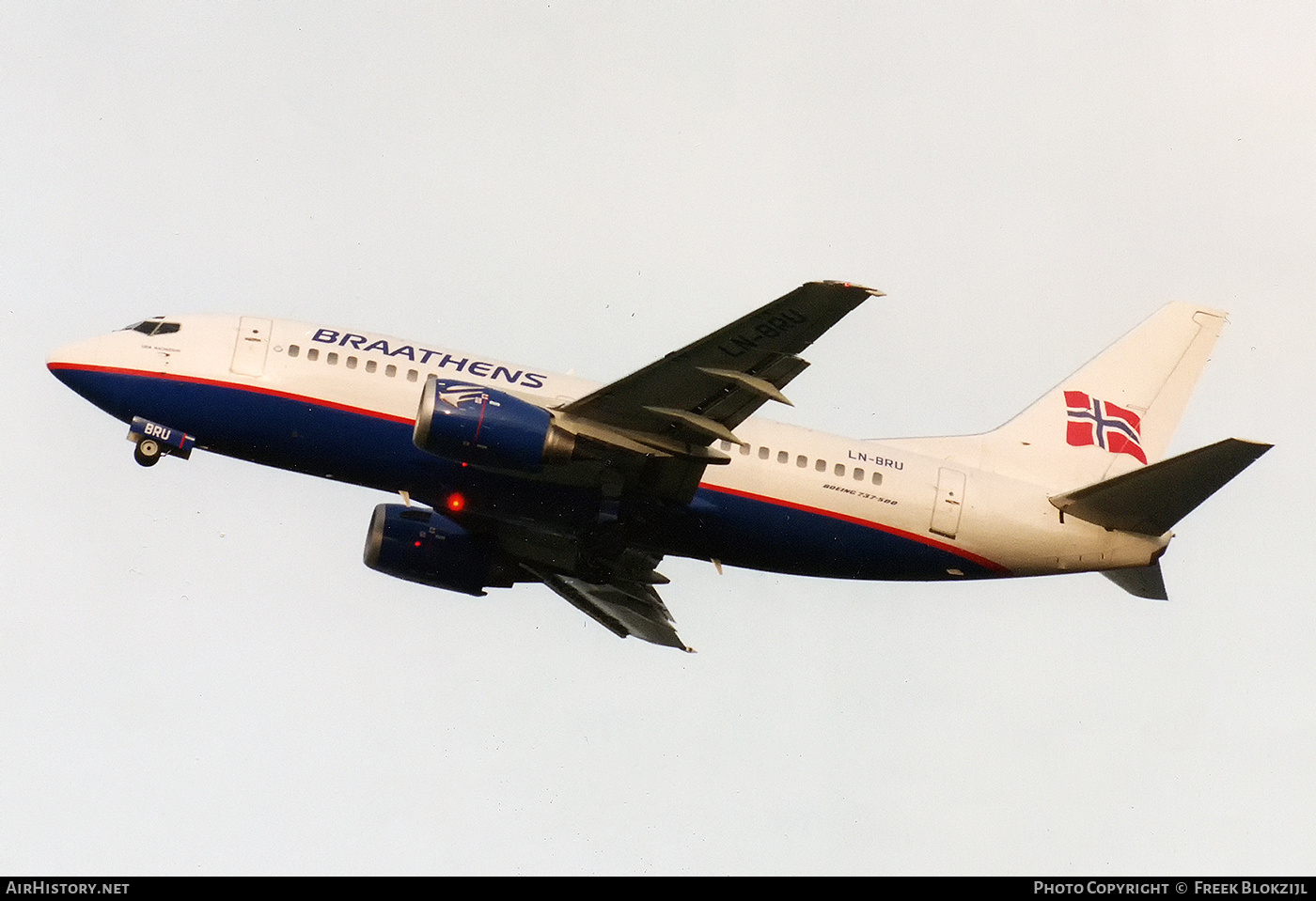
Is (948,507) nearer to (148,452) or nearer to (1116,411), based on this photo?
(1116,411)

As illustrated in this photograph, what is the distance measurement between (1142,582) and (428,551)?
18.0m

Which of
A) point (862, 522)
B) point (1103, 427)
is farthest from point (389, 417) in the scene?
point (1103, 427)

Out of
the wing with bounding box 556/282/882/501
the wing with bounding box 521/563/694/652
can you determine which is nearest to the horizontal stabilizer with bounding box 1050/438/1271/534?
the wing with bounding box 556/282/882/501

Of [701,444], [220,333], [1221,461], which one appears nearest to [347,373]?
[220,333]

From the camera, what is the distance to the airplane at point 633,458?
36281mm

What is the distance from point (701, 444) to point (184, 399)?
40.1 ft

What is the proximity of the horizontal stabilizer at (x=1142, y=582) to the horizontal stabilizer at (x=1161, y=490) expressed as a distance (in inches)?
48.1

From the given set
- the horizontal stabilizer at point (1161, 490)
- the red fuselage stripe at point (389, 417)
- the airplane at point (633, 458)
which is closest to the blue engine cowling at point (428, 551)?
the airplane at point (633, 458)

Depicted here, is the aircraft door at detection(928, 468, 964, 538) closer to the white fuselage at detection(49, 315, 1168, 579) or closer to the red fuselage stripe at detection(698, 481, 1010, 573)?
the white fuselage at detection(49, 315, 1168, 579)

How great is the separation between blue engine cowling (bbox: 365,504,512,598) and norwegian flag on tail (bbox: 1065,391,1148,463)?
1590 cm

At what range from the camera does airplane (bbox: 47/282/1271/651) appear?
36281mm

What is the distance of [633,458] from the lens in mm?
37219

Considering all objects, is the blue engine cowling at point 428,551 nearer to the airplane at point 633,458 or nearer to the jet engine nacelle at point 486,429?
the airplane at point 633,458

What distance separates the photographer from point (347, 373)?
37.8 metres
